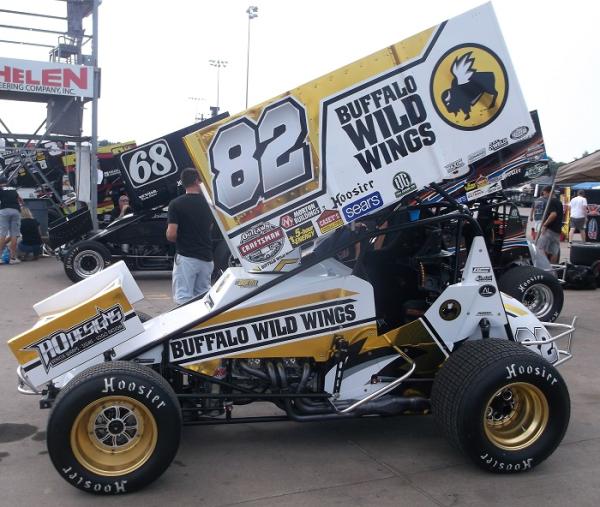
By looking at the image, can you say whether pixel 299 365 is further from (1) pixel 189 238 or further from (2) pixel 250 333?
(1) pixel 189 238

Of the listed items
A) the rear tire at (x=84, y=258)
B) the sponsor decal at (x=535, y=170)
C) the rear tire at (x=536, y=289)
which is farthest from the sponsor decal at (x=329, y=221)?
the rear tire at (x=84, y=258)

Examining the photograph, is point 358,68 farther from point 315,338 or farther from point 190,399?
point 190,399

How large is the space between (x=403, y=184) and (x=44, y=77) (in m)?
12.9

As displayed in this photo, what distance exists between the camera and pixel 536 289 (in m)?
8.52


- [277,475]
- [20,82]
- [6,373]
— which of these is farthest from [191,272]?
[20,82]

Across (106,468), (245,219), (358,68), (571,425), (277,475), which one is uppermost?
(358,68)

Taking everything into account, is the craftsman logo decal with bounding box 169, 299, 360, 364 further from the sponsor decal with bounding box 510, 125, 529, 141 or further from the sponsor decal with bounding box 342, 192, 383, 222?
the sponsor decal with bounding box 510, 125, 529, 141

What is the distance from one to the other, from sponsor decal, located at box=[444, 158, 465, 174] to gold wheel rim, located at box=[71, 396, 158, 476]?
2346 millimetres

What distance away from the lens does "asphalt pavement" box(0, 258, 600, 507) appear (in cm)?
364

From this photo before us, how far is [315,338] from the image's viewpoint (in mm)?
4105

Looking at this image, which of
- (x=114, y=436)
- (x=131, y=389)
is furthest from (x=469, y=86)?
(x=114, y=436)

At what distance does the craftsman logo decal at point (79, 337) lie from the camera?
12.8ft

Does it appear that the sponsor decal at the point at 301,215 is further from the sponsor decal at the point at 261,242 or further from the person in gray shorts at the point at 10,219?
→ the person in gray shorts at the point at 10,219

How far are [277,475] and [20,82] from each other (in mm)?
13329
